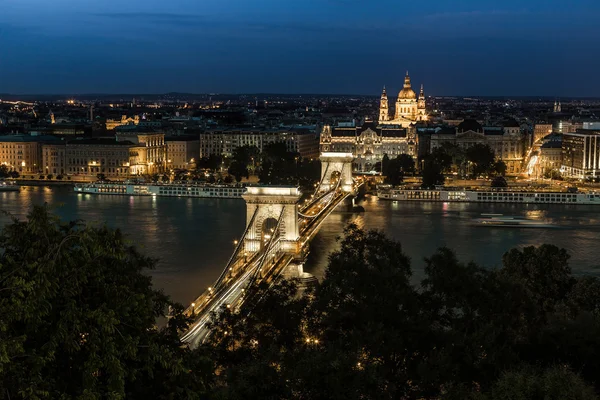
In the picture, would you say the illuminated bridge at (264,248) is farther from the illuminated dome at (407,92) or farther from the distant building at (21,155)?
the illuminated dome at (407,92)

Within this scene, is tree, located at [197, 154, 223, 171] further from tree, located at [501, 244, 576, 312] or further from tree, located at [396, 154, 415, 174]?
tree, located at [501, 244, 576, 312]

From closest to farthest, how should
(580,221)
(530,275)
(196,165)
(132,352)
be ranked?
(132,352)
(530,275)
(580,221)
(196,165)

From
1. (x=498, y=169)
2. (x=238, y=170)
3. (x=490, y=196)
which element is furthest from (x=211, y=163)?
(x=490, y=196)

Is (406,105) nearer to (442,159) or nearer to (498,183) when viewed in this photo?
(442,159)

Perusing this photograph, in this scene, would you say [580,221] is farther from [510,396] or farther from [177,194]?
[510,396]

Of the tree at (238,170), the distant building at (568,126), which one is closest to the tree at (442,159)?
the tree at (238,170)

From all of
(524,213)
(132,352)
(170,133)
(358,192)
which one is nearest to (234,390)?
(132,352)
